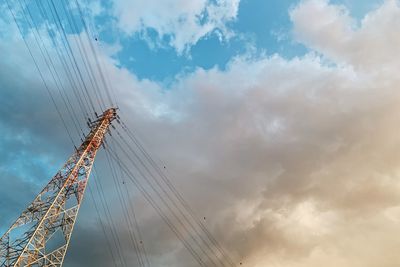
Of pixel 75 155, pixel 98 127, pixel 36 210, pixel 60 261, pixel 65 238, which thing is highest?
pixel 98 127

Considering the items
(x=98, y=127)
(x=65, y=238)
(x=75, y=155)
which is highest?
(x=98, y=127)

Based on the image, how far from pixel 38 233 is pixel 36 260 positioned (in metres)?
3.51

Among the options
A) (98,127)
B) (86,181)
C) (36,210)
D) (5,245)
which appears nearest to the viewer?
(5,245)

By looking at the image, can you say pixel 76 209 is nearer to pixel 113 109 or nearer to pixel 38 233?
pixel 38 233

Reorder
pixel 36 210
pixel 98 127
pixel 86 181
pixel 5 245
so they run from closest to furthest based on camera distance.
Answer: pixel 5 245, pixel 36 210, pixel 86 181, pixel 98 127

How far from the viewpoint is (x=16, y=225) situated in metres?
51.4

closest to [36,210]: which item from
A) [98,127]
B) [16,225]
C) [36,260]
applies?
[16,225]

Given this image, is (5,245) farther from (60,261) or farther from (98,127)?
(98,127)

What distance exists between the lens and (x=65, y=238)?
54031mm

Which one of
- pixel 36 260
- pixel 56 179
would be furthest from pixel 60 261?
pixel 56 179

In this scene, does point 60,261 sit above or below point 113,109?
below

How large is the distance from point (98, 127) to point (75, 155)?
643 cm

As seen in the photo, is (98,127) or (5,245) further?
(98,127)

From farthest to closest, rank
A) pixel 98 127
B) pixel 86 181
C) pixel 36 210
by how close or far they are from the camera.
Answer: pixel 98 127
pixel 86 181
pixel 36 210
